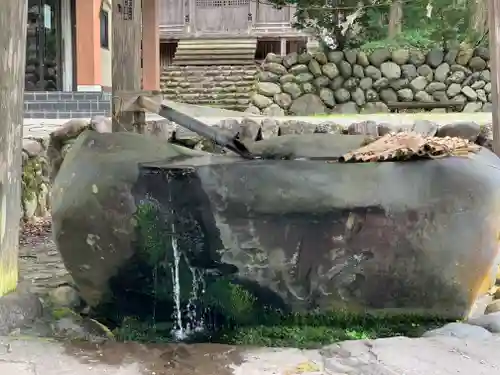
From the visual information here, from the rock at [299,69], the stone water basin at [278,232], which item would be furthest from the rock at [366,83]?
the stone water basin at [278,232]

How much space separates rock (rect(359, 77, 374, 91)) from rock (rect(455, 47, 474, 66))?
5.86 ft

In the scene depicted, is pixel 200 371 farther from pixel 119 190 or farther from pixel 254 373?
pixel 119 190

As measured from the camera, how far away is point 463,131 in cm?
668

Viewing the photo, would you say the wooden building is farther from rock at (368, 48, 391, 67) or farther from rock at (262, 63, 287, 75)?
rock at (368, 48, 391, 67)

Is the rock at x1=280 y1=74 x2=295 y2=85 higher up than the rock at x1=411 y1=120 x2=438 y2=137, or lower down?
higher up

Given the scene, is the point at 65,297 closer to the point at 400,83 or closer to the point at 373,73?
the point at 373,73

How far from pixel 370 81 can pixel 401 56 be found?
81 cm

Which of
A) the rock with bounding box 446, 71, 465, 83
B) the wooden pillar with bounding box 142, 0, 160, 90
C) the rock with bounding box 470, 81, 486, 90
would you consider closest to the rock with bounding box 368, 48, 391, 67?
the rock with bounding box 446, 71, 465, 83

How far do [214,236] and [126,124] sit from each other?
1433 millimetres

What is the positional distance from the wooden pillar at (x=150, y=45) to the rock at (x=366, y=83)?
4.08m

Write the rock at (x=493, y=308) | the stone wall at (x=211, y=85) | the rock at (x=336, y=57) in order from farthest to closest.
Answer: the stone wall at (x=211, y=85), the rock at (x=336, y=57), the rock at (x=493, y=308)

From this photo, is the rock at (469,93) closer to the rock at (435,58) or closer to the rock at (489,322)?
the rock at (435,58)

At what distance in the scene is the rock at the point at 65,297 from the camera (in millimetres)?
3852

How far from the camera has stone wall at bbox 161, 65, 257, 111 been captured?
46.8 ft
